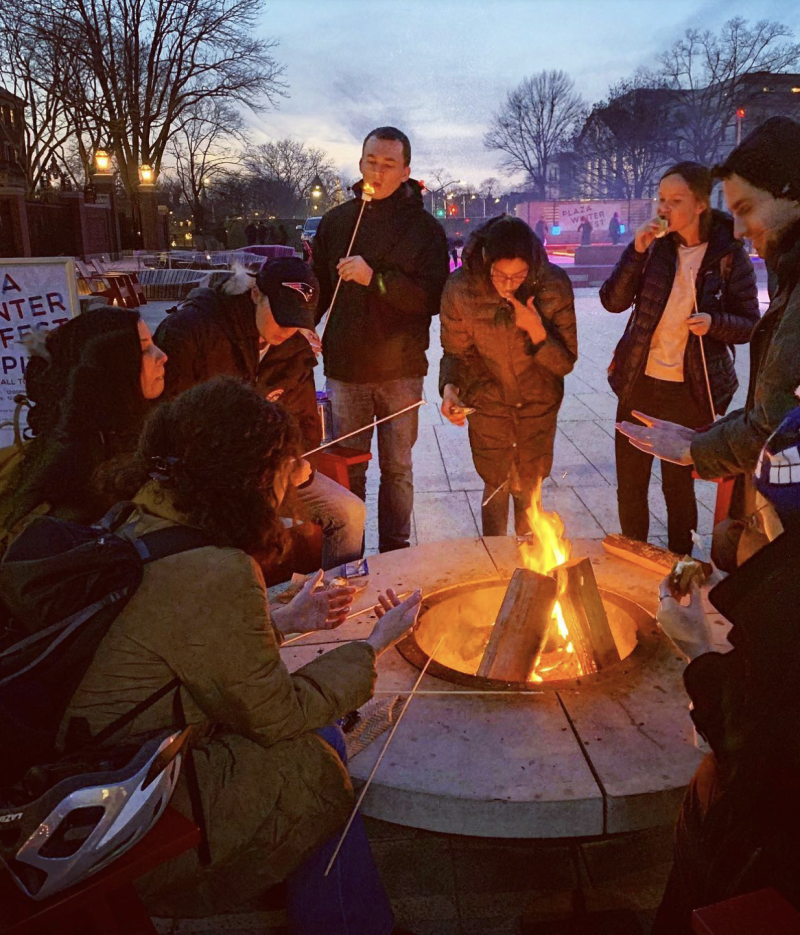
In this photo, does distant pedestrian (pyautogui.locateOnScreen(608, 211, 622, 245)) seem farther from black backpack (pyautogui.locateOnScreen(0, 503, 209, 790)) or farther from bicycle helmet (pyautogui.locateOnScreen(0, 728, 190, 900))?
bicycle helmet (pyautogui.locateOnScreen(0, 728, 190, 900))

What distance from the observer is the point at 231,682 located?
1950 mm

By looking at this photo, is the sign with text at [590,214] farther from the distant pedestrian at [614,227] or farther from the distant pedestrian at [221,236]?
the distant pedestrian at [221,236]

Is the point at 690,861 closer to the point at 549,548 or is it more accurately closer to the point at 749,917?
the point at 749,917

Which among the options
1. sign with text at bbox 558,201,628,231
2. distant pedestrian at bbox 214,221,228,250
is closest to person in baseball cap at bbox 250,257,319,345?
distant pedestrian at bbox 214,221,228,250

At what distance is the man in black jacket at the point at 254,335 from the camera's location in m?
3.77

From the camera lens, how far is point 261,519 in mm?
2062

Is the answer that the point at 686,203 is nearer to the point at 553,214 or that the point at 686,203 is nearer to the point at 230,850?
the point at 230,850

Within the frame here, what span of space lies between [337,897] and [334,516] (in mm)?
2287

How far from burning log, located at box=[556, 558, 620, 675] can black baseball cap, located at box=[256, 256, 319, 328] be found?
1.71 metres

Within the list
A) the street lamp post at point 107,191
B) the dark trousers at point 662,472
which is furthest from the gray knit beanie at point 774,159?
the street lamp post at point 107,191

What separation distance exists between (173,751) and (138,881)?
0.45m

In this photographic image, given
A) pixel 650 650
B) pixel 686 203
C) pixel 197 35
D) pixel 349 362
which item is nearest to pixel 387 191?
pixel 349 362

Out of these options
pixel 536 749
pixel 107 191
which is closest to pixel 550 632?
pixel 536 749

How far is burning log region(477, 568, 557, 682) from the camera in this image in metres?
3.14
